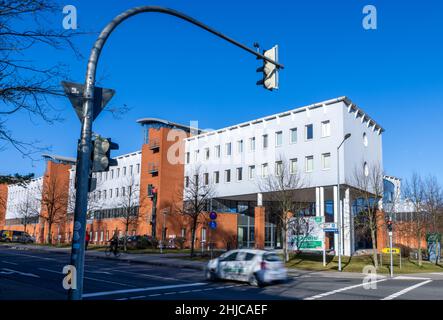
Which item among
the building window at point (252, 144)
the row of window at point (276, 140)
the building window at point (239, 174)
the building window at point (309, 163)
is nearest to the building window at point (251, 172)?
the building window at point (239, 174)

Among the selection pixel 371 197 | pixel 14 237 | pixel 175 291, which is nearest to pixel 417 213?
pixel 371 197

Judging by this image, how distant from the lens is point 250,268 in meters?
18.9

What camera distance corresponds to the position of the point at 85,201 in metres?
7.70

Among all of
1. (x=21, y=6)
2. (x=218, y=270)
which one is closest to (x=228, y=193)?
(x=218, y=270)

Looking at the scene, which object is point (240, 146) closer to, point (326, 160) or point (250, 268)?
point (326, 160)

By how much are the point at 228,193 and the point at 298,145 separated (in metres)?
11.5

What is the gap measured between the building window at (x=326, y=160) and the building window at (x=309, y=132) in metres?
2.35

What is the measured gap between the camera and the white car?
1856 centimetres

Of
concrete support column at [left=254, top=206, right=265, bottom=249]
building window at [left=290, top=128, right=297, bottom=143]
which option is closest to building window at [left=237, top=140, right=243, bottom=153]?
building window at [left=290, top=128, right=297, bottom=143]

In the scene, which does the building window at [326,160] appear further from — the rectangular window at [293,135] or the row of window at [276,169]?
the rectangular window at [293,135]

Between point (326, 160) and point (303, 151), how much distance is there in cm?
275

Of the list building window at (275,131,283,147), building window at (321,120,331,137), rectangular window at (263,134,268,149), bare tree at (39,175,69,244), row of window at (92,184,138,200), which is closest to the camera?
building window at (321,120,331,137)

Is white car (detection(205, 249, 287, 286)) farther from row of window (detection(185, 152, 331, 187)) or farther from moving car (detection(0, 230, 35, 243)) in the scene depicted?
moving car (detection(0, 230, 35, 243))
